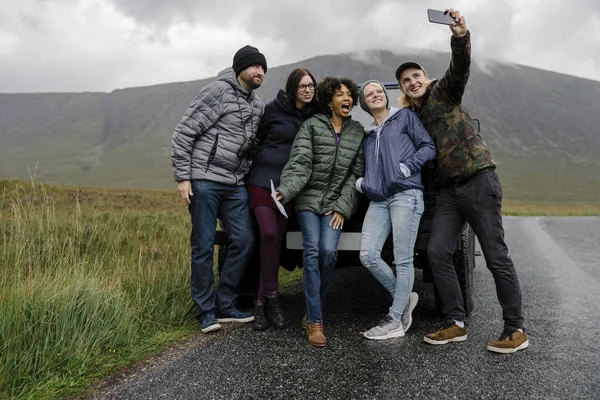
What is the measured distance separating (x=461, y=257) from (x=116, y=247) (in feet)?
14.1

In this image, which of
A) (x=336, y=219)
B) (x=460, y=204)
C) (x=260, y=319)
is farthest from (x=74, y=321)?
(x=460, y=204)

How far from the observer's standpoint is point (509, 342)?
349 cm

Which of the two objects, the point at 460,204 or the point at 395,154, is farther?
the point at 395,154

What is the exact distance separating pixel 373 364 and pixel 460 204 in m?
1.39

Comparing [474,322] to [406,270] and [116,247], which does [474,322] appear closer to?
[406,270]

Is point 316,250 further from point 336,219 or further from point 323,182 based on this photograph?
point 323,182

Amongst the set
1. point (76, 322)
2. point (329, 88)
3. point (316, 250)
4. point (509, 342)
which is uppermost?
point (329, 88)

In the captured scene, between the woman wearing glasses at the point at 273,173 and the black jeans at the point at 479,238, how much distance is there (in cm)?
132

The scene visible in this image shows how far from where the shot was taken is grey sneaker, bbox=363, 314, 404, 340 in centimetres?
381


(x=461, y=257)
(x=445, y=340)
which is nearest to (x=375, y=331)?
(x=445, y=340)

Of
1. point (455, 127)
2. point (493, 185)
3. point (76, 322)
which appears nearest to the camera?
point (76, 322)

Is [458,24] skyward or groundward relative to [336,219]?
skyward

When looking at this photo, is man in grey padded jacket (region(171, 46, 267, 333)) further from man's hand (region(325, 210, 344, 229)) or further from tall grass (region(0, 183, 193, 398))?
man's hand (region(325, 210, 344, 229))

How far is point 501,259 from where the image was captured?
3648 mm
